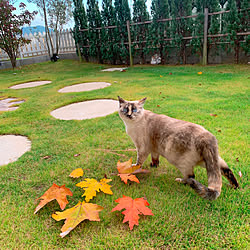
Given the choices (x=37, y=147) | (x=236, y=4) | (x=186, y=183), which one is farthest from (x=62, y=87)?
(x=236, y=4)

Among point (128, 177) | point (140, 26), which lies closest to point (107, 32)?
point (140, 26)

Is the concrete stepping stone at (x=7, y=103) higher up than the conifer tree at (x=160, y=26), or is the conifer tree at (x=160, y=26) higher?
the conifer tree at (x=160, y=26)

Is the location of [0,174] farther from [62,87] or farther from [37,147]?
[62,87]

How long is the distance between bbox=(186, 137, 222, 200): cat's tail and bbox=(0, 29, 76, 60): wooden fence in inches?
586

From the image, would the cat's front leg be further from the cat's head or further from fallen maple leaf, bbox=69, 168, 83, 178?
fallen maple leaf, bbox=69, 168, 83, 178

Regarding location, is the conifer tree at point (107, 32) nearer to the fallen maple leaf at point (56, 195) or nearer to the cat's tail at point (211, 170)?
the fallen maple leaf at point (56, 195)

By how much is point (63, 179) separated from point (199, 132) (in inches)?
58.8

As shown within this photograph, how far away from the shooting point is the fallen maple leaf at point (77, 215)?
1.63 metres

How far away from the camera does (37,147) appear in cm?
303

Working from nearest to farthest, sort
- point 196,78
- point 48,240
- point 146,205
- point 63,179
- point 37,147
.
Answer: point 48,240, point 146,205, point 63,179, point 37,147, point 196,78

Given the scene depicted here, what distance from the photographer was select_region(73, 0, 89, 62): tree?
12195 mm

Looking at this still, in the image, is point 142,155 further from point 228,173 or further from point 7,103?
point 7,103

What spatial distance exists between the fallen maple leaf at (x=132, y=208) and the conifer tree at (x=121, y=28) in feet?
33.5

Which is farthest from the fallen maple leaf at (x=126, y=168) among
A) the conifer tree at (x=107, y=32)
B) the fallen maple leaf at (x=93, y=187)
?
the conifer tree at (x=107, y=32)
